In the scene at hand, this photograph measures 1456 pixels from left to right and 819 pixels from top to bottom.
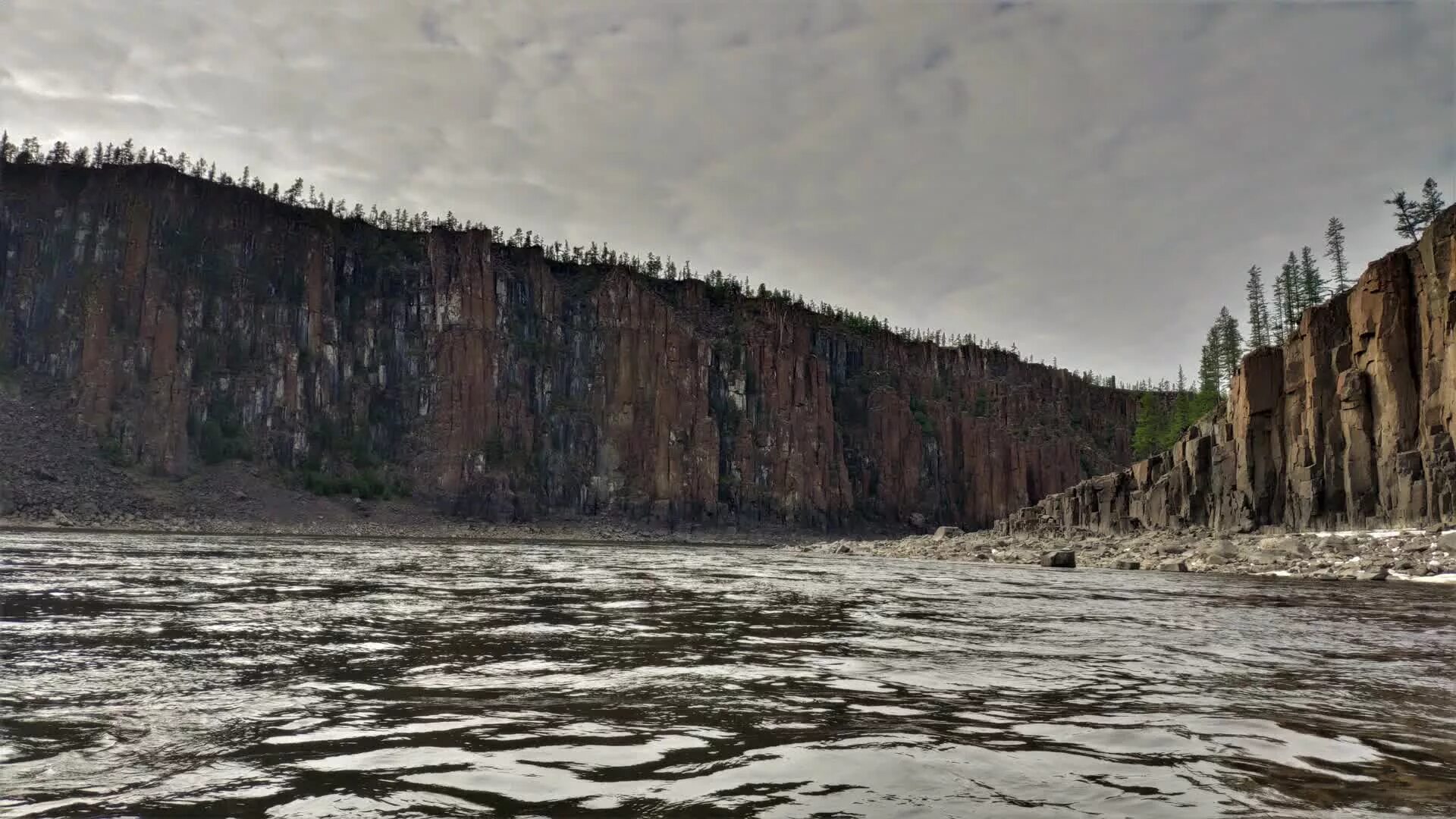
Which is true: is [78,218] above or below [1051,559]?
above

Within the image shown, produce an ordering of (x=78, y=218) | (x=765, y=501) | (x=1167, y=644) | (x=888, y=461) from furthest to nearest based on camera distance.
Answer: (x=888, y=461), (x=765, y=501), (x=78, y=218), (x=1167, y=644)

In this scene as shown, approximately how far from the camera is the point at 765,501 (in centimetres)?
13925

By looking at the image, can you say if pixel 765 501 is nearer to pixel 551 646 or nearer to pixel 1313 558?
pixel 1313 558

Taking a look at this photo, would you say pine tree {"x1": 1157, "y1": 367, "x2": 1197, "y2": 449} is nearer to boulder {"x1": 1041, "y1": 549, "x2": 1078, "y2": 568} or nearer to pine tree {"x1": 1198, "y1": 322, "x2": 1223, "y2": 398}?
pine tree {"x1": 1198, "y1": 322, "x2": 1223, "y2": 398}

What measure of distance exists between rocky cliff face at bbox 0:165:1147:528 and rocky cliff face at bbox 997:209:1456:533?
89.4 meters

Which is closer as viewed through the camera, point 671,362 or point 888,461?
point 671,362

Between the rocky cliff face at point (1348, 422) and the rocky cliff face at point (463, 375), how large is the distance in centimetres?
8940

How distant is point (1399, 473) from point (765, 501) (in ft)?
345

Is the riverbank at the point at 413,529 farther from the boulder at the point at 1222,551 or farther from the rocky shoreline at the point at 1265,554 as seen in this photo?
the boulder at the point at 1222,551

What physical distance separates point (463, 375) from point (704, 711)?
136329 millimetres

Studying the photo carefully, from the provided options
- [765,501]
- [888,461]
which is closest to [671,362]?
[765,501]

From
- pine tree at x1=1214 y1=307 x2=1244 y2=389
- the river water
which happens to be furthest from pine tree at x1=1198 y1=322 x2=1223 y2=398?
the river water

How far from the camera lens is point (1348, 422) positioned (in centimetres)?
4247

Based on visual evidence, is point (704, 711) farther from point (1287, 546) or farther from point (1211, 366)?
point (1211, 366)
